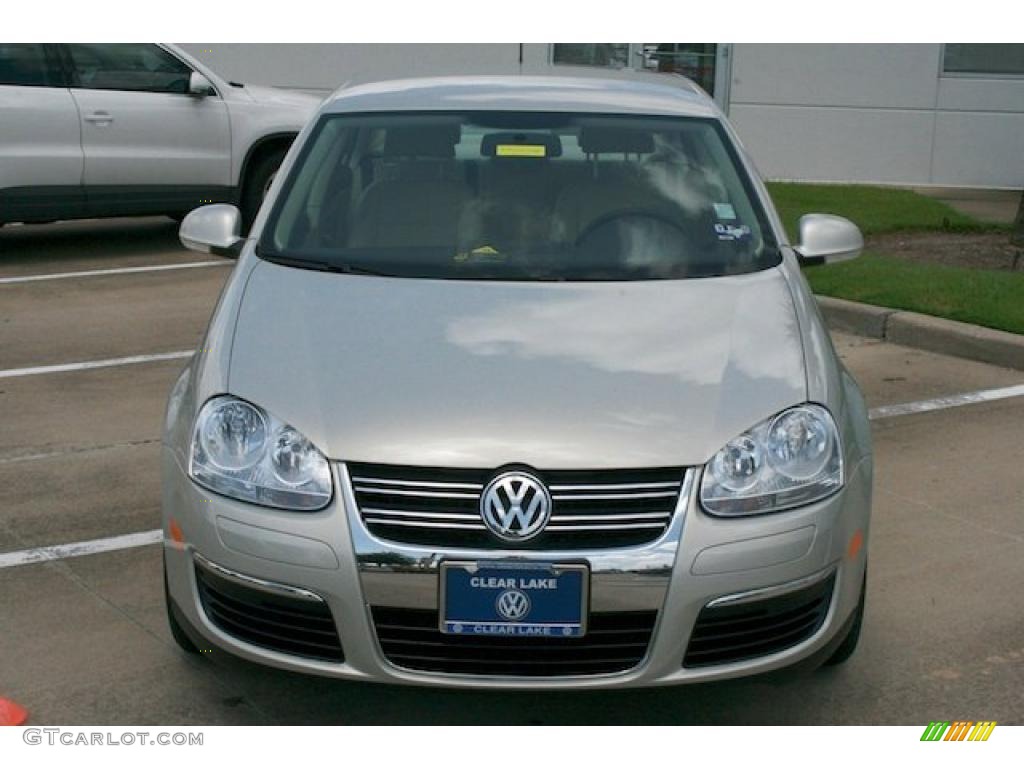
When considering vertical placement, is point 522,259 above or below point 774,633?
above

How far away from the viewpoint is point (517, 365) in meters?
3.99

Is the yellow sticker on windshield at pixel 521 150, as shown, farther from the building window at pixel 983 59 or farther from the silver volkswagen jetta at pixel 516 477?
the building window at pixel 983 59

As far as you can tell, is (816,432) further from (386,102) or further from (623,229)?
(386,102)

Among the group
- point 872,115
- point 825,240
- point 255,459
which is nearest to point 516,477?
point 255,459

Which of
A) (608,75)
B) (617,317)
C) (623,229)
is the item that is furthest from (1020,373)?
(617,317)

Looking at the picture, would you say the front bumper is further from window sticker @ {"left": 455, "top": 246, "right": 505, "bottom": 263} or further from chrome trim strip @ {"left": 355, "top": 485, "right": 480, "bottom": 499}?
window sticker @ {"left": 455, "top": 246, "right": 505, "bottom": 263}

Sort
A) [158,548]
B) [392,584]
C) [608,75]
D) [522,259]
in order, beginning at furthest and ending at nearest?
1. [608,75]
2. [158,548]
3. [522,259]
4. [392,584]

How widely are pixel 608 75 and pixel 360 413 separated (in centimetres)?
252

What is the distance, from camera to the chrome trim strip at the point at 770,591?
3.68 metres

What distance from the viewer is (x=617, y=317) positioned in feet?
14.2

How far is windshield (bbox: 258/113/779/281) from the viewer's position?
15.6 feet

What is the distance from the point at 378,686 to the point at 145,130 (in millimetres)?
8166

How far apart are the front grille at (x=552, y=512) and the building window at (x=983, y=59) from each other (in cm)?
1293

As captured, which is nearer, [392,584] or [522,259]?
[392,584]
